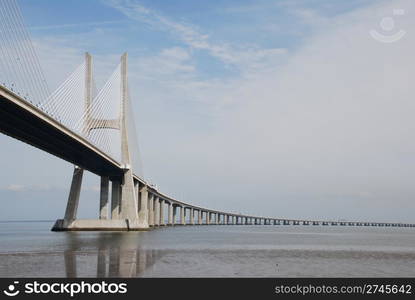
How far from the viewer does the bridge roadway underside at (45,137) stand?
42281 mm

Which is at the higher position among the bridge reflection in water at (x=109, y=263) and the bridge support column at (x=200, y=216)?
the bridge support column at (x=200, y=216)

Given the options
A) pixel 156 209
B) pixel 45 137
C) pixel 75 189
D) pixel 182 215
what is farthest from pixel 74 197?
pixel 182 215

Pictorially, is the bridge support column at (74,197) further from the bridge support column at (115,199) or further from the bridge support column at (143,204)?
the bridge support column at (143,204)

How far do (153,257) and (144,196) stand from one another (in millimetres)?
58363

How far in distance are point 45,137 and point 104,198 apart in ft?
86.4

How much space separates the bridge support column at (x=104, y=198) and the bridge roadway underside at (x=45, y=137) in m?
6.44

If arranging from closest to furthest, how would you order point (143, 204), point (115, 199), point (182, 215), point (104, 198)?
1. point (104, 198)
2. point (115, 199)
3. point (143, 204)
4. point (182, 215)

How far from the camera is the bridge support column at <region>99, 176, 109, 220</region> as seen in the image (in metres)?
75.9

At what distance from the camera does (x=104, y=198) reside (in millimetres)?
76812

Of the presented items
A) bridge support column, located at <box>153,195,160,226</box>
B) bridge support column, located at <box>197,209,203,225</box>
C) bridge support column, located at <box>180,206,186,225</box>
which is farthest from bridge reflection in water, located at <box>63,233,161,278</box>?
bridge support column, located at <box>197,209,203,225</box>

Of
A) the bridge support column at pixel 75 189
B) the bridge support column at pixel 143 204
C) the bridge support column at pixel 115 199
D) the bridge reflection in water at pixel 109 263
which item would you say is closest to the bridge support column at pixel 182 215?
the bridge support column at pixel 143 204

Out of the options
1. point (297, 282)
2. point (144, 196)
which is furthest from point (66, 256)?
point (144, 196)

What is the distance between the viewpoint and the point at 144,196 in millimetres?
Result: 91562

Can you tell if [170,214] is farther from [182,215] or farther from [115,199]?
[115,199]
